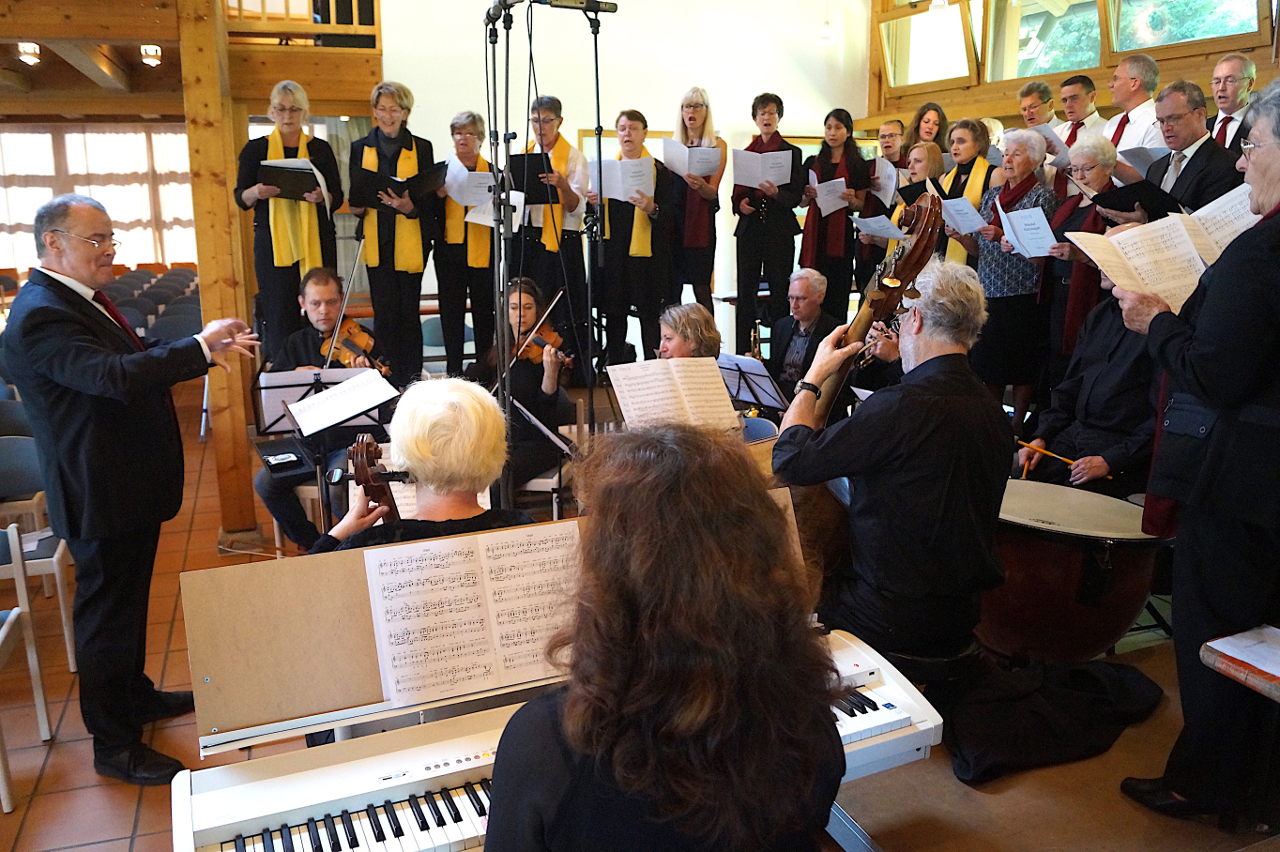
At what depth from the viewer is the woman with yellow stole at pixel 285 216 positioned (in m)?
4.85

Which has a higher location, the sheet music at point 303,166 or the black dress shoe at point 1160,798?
the sheet music at point 303,166

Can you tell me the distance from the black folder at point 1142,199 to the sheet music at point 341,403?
2.91m

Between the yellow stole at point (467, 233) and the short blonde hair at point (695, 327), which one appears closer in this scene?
the short blonde hair at point (695, 327)

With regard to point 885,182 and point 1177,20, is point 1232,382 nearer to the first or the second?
point 885,182

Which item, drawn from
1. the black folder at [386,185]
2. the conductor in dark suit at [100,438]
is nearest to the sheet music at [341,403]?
the conductor in dark suit at [100,438]

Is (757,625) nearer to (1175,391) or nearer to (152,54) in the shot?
(1175,391)

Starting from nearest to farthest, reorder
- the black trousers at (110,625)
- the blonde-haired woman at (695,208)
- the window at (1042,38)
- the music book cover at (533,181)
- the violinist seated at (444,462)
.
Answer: the violinist seated at (444,462) → the black trousers at (110,625) → the music book cover at (533,181) → the blonde-haired woman at (695,208) → the window at (1042,38)

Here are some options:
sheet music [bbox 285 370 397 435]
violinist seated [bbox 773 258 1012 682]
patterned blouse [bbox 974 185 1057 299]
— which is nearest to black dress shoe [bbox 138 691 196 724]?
sheet music [bbox 285 370 397 435]

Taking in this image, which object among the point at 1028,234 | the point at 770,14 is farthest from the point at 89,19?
the point at 770,14

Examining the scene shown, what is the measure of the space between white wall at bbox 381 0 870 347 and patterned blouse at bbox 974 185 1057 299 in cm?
405

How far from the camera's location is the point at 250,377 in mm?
5383

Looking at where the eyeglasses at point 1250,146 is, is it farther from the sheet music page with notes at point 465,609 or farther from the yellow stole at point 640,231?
the yellow stole at point 640,231

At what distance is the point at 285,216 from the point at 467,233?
954 millimetres

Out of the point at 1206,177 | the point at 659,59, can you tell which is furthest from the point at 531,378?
the point at 659,59
